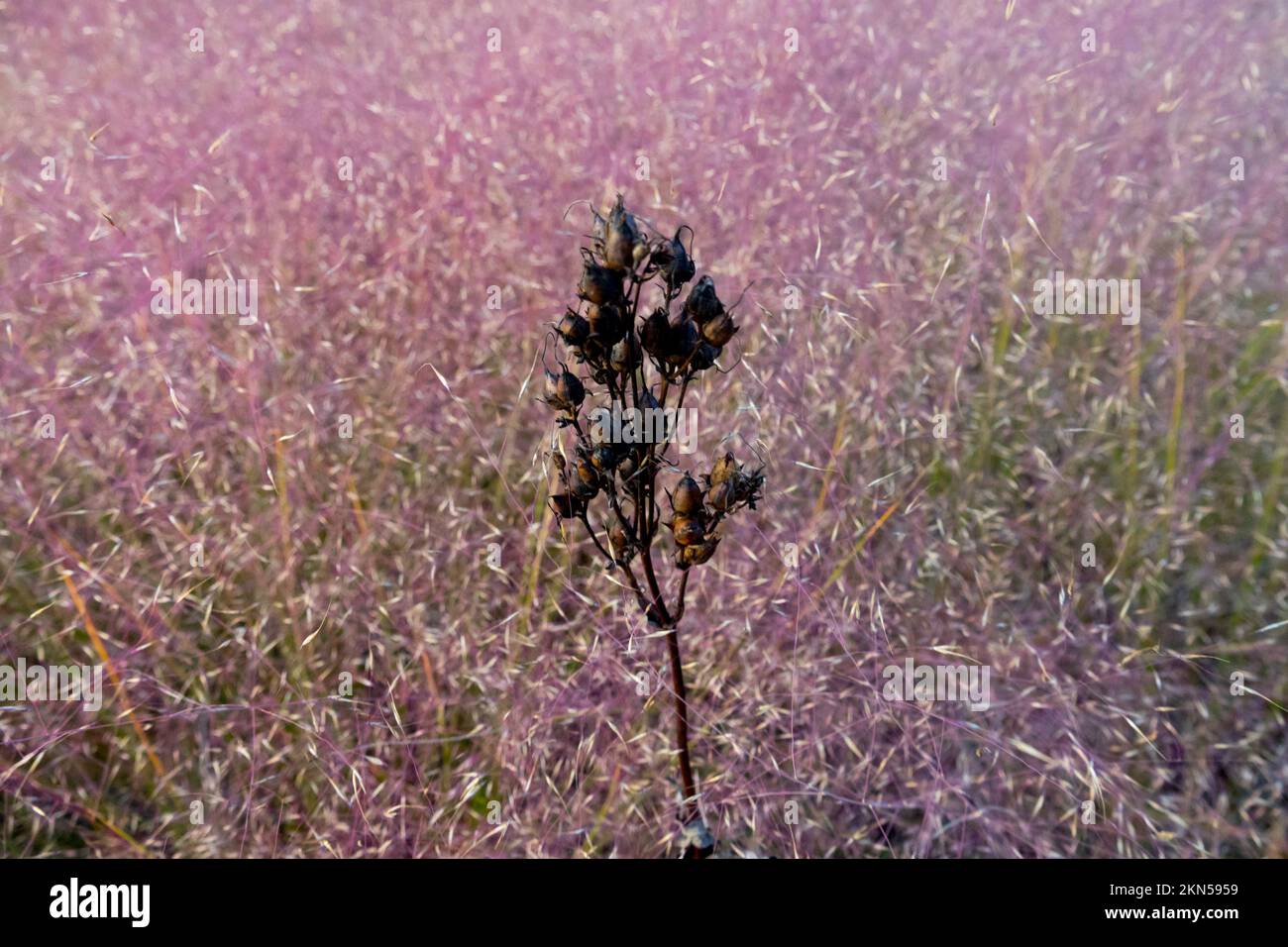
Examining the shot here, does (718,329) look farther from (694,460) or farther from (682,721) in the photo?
(694,460)

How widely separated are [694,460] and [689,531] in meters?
0.75

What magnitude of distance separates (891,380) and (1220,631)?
2.79 feet

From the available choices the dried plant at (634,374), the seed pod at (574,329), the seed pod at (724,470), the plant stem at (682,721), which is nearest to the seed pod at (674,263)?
the dried plant at (634,374)

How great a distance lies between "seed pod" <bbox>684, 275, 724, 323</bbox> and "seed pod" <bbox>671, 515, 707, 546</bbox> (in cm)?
23

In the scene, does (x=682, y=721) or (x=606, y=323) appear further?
(x=682, y=721)

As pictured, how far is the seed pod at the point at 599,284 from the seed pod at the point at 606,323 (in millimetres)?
12

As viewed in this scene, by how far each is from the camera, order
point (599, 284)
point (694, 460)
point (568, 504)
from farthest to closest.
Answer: point (694, 460) < point (568, 504) < point (599, 284)

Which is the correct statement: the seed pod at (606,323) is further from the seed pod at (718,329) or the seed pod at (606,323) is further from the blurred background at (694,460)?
the blurred background at (694,460)

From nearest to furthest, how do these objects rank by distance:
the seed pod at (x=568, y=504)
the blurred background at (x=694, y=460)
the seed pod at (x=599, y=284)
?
the seed pod at (x=599, y=284)
the seed pod at (x=568, y=504)
the blurred background at (x=694, y=460)

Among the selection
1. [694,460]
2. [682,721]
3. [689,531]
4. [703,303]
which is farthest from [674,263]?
[694,460]

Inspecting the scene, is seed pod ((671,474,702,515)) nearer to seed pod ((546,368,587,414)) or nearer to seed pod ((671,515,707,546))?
seed pod ((671,515,707,546))

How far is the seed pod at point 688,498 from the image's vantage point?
3.51 feet

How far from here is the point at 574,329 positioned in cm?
103
